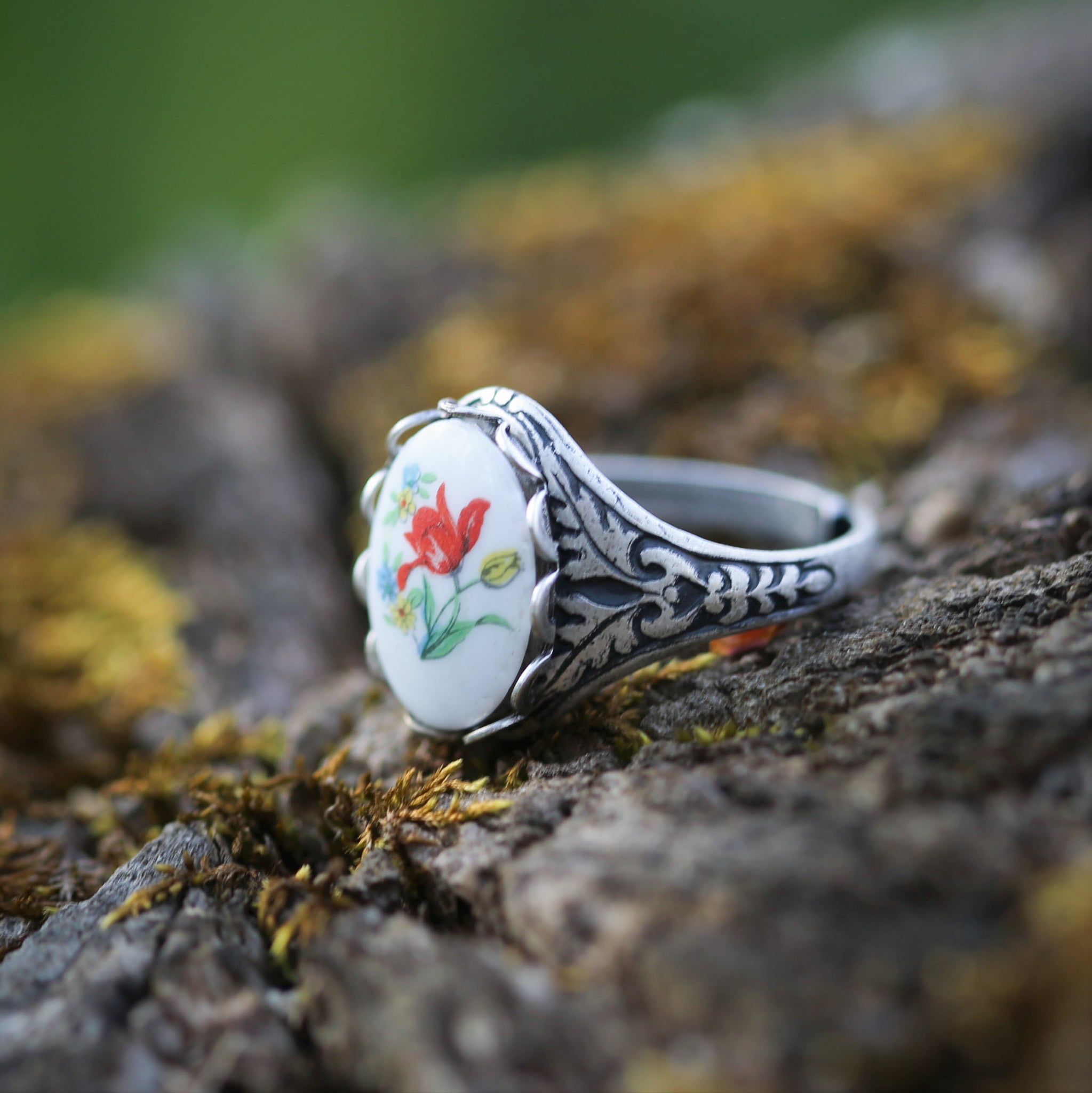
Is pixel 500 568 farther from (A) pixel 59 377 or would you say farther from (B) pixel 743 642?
(A) pixel 59 377

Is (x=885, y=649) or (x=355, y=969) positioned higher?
(x=885, y=649)

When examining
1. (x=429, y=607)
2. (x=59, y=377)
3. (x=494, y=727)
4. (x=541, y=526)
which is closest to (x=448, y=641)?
(x=429, y=607)

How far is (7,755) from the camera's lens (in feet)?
7.96

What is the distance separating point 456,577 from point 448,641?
5.5 inches

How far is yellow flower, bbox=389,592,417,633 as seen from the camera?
6.50 ft

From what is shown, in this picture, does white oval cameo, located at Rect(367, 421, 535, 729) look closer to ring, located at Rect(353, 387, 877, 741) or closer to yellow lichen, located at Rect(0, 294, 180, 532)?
ring, located at Rect(353, 387, 877, 741)

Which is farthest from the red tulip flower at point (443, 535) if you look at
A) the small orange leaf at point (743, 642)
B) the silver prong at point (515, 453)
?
the small orange leaf at point (743, 642)

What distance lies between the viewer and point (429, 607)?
6.39 feet

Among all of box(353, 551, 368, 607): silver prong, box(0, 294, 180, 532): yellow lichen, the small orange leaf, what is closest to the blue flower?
box(353, 551, 368, 607): silver prong

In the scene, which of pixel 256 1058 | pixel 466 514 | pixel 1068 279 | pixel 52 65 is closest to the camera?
pixel 256 1058

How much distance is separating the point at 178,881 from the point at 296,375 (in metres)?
3.06

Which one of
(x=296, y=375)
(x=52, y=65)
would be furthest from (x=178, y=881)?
(x=52, y=65)

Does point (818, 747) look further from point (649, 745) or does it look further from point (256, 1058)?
point (256, 1058)

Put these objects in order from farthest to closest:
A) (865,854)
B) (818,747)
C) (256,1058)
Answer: (818,747) → (256,1058) → (865,854)
